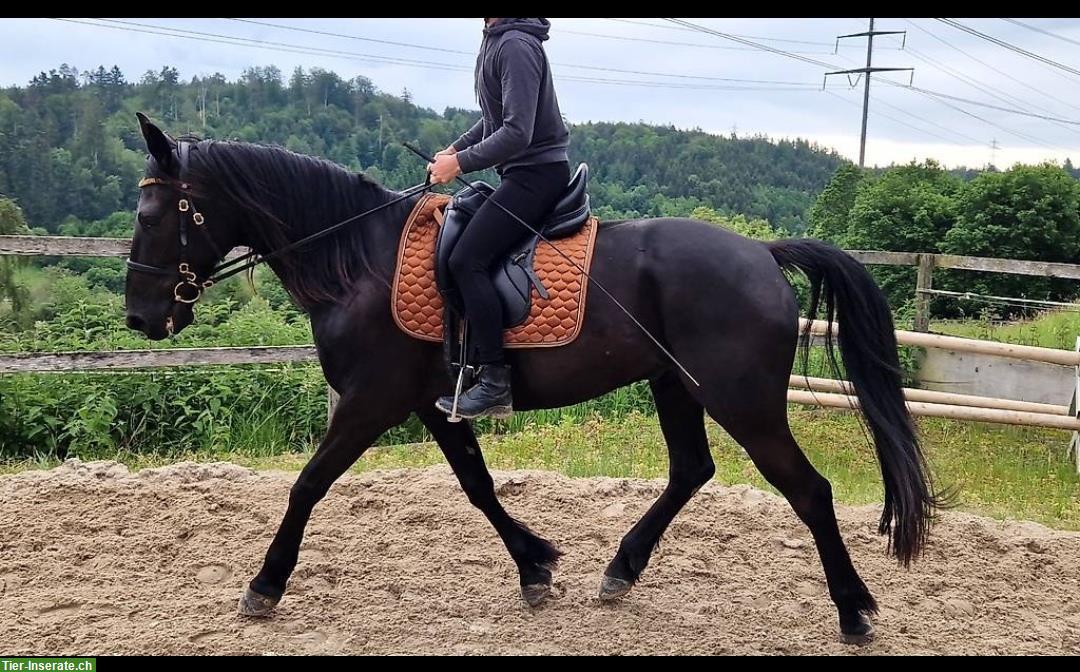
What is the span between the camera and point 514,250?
391 cm

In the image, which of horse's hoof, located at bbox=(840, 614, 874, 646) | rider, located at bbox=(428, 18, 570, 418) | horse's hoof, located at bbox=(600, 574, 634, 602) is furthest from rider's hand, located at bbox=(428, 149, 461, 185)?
horse's hoof, located at bbox=(840, 614, 874, 646)

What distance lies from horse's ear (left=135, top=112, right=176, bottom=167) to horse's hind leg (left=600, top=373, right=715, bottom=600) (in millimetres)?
2475

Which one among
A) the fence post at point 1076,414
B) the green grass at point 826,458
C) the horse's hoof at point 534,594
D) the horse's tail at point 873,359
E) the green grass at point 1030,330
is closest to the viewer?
the horse's tail at point 873,359

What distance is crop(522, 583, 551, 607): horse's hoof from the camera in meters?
4.22

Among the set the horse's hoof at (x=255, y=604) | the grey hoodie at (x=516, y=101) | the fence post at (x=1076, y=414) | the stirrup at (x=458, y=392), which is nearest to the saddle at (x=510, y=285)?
the stirrup at (x=458, y=392)

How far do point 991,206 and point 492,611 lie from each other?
12966 mm

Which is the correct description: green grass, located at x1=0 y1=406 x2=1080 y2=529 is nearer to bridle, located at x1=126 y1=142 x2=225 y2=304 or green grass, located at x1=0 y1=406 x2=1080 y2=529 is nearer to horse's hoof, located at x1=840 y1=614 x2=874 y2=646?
horse's hoof, located at x1=840 y1=614 x2=874 y2=646

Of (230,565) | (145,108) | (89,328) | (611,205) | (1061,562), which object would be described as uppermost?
(145,108)

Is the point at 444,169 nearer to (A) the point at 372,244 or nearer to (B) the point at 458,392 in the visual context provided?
(A) the point at 372,244

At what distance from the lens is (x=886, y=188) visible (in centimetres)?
1634

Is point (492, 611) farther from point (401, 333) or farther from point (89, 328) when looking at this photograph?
point (89, 328)

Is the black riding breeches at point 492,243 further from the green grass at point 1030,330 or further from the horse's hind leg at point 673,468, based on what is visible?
the green grass at point 1030,330

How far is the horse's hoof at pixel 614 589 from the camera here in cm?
430
